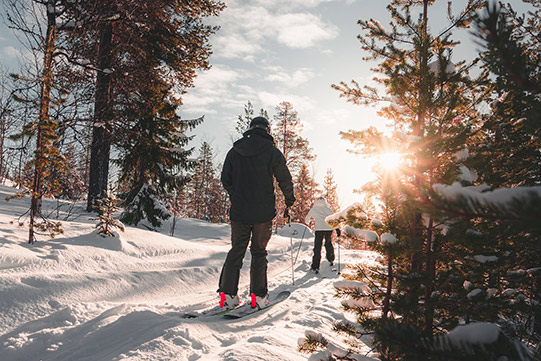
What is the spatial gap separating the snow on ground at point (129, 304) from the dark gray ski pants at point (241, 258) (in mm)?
392

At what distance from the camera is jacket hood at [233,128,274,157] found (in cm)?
373

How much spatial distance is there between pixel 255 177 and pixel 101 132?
830 centimetres

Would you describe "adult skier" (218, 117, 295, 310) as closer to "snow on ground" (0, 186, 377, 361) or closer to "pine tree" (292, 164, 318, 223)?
"snow on ground" (0, 186, 377, 361)

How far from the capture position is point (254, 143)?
3756 millimetres

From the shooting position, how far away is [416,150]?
214 centimetres

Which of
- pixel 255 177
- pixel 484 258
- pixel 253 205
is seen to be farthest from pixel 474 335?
pixel 255 177

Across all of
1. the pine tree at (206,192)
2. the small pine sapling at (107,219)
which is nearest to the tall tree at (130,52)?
the small pine sapling at (107,219)

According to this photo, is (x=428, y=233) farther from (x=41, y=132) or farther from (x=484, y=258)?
(x=41, y=132)

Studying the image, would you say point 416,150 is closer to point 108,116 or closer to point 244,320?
point 244,320

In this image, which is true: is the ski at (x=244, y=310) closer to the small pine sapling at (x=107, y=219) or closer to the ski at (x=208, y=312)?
the ski at (x=208, y=312)

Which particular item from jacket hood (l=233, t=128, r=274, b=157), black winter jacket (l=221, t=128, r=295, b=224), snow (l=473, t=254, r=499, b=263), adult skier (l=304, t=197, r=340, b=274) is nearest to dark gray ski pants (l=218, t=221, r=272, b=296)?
black winter jacket (l=221, t=128, r=295, b=224)

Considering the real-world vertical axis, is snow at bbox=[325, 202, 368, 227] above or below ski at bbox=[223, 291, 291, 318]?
above

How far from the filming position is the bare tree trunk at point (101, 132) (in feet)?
31.1

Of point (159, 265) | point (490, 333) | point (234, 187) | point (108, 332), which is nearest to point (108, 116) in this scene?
point (159, 265)
